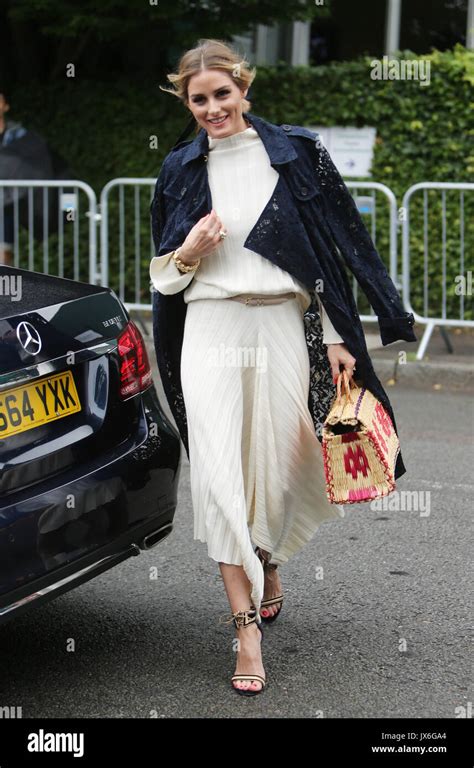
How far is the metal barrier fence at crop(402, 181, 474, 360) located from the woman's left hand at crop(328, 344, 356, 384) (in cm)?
495

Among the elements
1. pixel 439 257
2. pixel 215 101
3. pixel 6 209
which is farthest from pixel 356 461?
pixel 6 209

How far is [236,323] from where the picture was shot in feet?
Result: 11.8

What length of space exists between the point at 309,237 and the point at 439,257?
20.3ft

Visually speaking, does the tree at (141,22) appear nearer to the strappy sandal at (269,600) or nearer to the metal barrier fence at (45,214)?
the metal barrier fence at (45,214)

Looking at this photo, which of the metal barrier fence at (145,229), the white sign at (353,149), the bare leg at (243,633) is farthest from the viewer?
the white sign at (353,149)

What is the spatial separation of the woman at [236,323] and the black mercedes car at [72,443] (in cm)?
18

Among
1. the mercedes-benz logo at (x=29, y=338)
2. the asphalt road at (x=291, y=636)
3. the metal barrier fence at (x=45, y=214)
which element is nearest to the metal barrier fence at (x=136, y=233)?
the metal barrier fence at (x=45, y=214)

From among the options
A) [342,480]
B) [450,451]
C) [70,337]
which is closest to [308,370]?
[342,480]

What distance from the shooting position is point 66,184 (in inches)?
362

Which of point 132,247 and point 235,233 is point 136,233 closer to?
point 132,247

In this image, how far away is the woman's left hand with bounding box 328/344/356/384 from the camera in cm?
367

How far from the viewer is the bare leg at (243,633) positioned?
3.53 meters
